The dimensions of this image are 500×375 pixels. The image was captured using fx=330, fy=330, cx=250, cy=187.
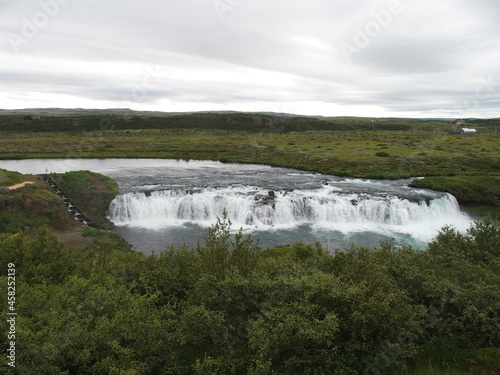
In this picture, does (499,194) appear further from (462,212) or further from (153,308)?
(153,308)

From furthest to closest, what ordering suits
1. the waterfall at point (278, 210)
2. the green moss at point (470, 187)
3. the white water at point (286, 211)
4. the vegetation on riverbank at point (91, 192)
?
1. the green moss at point (470, 187)
2. the waterfall at point (278, 210)
3. the white water at point (286, 211)
4. the vegetation on riverbank at point (91, 192)

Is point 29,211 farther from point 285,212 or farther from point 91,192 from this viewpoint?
point 285,212

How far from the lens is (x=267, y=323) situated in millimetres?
9641

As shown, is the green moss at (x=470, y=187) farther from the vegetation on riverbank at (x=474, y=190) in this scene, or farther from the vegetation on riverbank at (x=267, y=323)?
the vegetation on riverbank at (x=267, y=323)

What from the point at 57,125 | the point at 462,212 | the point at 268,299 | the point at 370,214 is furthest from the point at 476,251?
the point at 57,125

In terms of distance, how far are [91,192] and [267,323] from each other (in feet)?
118

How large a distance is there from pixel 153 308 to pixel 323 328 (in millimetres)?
5803

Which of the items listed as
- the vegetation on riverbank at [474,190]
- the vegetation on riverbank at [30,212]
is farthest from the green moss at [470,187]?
the vegetation on riverbank at [30,212]

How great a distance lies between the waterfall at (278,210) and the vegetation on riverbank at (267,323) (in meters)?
23.9

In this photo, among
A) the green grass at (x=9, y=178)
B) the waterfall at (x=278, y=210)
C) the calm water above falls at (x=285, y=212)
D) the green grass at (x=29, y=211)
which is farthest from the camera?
the waterfall at (x=278, y=210)

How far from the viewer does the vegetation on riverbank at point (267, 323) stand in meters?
8.80

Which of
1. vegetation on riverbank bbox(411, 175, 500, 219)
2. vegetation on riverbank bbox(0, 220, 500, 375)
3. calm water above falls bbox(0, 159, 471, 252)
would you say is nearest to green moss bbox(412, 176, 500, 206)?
vegetation on riverbank bbox(411, 175, 500, 219)

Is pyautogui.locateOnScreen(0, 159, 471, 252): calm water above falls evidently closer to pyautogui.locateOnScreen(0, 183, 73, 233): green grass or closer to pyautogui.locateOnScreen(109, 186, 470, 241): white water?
pyautogui.locateOnScreen(109, 186, 470, 241): white water

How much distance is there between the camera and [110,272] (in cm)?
1530
